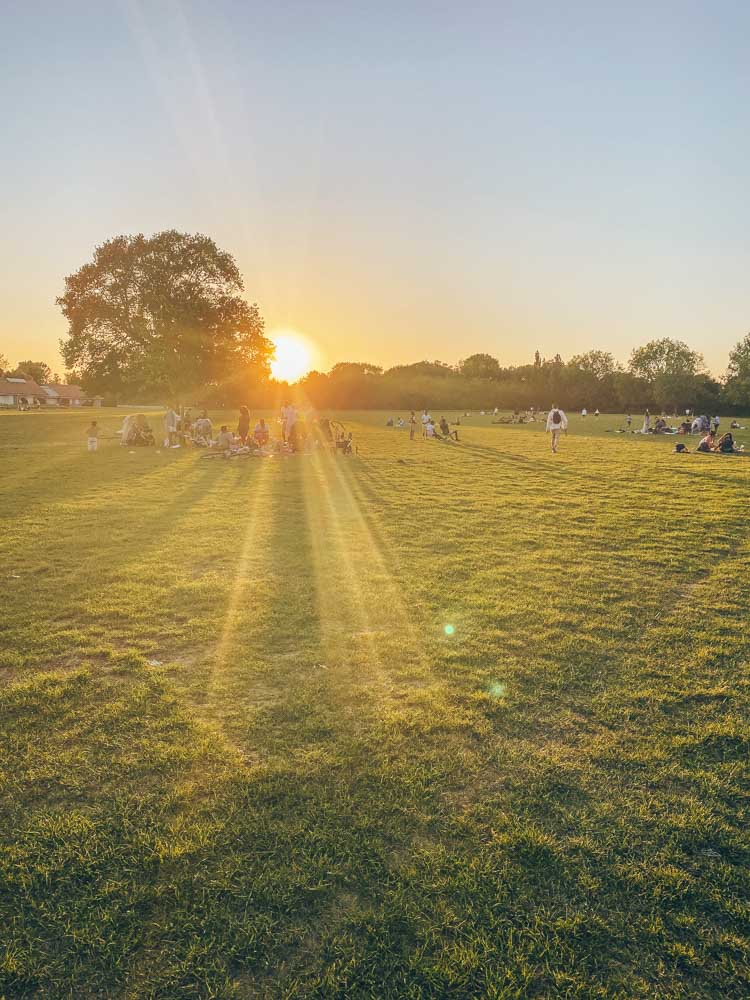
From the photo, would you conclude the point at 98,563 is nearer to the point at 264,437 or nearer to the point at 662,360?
the point at 264,437

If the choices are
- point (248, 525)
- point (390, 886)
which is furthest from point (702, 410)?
point (390, 886)

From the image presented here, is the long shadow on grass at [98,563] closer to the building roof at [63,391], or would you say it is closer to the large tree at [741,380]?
the large tree at [741,380]

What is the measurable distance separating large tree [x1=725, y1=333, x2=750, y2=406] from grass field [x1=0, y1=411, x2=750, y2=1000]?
7709 cm

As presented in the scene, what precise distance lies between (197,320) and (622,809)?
3843 cm

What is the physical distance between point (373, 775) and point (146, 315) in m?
39.0

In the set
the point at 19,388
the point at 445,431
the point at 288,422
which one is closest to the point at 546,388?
the point at 445,431

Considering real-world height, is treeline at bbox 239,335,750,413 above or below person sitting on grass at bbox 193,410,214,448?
above

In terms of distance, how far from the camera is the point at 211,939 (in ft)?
8.82

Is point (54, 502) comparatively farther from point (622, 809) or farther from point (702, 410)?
point (702, 410)

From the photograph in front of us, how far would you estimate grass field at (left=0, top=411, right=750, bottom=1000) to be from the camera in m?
2.64

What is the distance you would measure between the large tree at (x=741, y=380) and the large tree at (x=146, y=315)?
2727 inches

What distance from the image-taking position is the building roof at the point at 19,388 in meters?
94.7

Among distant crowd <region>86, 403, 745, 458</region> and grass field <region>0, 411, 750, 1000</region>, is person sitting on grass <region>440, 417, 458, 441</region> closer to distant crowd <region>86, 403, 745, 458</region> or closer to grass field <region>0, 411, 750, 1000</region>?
distant crowd <region>86, 403, 745, 458</region>

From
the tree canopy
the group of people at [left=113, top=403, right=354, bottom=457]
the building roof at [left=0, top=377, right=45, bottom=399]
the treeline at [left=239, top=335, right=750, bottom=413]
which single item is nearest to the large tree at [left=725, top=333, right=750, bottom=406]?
the treeline at [left=239, top=335, right=750, bottom=413]
